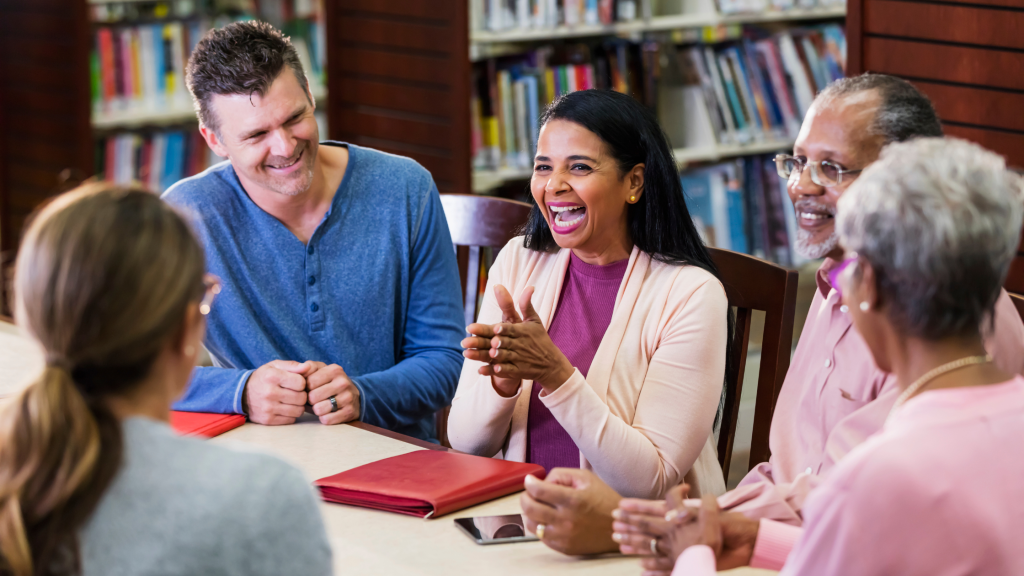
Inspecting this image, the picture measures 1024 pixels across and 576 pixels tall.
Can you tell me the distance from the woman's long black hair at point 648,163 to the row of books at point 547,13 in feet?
5.24

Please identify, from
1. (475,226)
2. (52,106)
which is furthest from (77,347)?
(52,106)

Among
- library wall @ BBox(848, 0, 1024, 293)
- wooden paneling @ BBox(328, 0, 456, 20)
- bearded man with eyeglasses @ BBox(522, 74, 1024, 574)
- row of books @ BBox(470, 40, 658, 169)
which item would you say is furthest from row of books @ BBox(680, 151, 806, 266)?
bearded man with eyeglasses @ BBox(522, 74, 1024, 574)

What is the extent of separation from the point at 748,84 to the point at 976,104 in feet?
5.11

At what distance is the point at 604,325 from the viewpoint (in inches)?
69.6

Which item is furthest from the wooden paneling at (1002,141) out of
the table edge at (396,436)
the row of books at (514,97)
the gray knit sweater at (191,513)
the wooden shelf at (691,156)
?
the gray knit sweater at (191,513)

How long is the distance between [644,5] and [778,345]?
2.10 metres

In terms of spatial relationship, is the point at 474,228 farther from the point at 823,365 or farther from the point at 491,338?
the point at 823,365

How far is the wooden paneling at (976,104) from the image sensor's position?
220 cm

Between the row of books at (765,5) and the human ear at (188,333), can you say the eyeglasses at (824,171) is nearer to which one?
the human ear at (188,333)

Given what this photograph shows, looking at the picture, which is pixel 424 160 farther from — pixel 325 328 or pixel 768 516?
pixel 768 516

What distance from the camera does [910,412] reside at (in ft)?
3.08

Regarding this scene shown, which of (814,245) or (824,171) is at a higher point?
(824,171)

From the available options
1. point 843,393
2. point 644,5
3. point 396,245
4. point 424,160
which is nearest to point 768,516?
point 843,393

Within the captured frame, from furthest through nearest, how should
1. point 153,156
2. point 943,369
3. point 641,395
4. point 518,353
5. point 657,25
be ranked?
1. point 153,156
2. point 657,25
3. point 641,395
4. point 518,353
5. point 943,369
